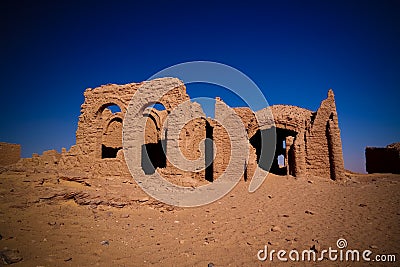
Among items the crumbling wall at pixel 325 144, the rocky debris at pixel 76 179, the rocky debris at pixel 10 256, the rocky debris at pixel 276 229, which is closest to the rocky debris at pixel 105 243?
the rocky debris at pixel 10 256

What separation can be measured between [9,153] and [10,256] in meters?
16.8

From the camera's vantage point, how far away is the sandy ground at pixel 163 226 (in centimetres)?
413

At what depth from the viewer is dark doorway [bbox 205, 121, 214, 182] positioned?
14.5 m

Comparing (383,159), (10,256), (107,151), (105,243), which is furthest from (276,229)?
(383,159)

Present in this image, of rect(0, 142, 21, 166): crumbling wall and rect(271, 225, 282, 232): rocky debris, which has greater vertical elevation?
rect(0, 142, 21, 166): crumbling wall

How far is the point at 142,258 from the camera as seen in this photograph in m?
4.26

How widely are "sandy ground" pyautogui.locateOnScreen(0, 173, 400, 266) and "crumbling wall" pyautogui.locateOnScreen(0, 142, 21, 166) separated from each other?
12.8m

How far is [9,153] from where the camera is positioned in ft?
54.8

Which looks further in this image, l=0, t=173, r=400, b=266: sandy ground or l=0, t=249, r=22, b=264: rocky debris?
l=0, t=173, r=400, b=266: sandy ground

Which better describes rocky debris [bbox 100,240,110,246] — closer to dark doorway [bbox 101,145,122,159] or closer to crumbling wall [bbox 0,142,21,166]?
dark doorway [bbox 101,145,122,159]

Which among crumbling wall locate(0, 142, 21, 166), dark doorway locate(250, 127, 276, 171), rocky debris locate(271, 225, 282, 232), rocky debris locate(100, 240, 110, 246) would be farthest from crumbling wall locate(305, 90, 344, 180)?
crumbling wall locate(0, 142, 21, 166)

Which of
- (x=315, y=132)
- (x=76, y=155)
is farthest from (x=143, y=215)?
(x=315, y=132)

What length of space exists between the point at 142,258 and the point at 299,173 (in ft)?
31.9

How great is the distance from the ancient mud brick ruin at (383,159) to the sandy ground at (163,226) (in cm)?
1098
